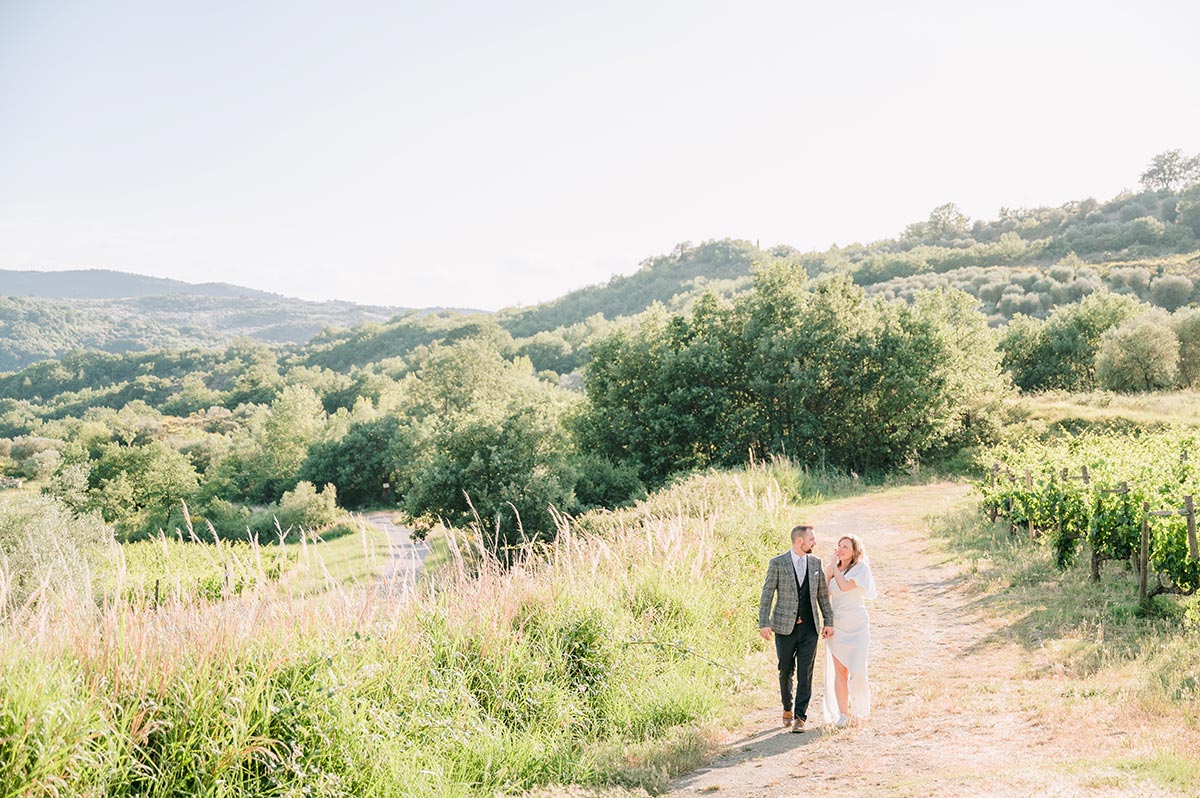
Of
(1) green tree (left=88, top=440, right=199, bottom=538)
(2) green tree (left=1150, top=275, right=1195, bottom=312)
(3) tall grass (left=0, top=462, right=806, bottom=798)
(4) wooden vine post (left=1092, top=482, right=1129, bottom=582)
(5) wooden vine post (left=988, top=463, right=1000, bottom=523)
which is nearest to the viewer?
(3) tall grass (left=0, top=462, right=806, bottom=798)

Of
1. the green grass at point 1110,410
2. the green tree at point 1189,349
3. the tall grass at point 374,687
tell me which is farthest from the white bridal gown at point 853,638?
the green tree at point 1189,349

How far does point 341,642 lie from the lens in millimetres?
Result: 5793

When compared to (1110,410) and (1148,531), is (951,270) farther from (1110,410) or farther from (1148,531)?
(1148,531)

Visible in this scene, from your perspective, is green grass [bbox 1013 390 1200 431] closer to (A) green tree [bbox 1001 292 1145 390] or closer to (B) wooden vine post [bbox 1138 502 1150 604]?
(A) green tree [bbox 1001 292 1145 390]

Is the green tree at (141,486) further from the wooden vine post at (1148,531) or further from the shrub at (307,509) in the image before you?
the wooden vine post at (1148,531)

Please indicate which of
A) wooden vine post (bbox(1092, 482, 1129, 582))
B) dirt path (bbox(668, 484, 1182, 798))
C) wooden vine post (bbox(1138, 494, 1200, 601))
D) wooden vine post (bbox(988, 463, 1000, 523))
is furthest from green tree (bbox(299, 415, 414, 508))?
wooden vine post (bbox(1138, 494, 1200, 601))

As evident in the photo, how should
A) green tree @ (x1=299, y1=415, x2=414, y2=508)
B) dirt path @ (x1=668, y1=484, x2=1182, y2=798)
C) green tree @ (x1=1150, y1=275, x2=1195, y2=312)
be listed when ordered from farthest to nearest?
green tree @ (x1=299, y1=415, x2=414, y2=508)
green tree @ (x1=1150, y1=275, x2=1195, y2=312)
dirt path @ (x1=668, y1=484, x2=1182, y2=798)

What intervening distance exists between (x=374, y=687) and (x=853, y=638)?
4295 millimetres

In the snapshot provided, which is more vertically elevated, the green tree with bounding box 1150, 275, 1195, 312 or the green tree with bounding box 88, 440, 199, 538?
the green tree with bounding box 1150, 275, 1195, 312

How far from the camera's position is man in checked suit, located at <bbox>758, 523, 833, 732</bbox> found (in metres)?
6.95

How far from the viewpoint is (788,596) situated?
22.9ft

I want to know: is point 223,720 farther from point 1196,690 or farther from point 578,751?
point 1196,690

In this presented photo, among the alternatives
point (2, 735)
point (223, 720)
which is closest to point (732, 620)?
point (223, 720)

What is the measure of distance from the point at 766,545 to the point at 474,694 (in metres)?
7.70
